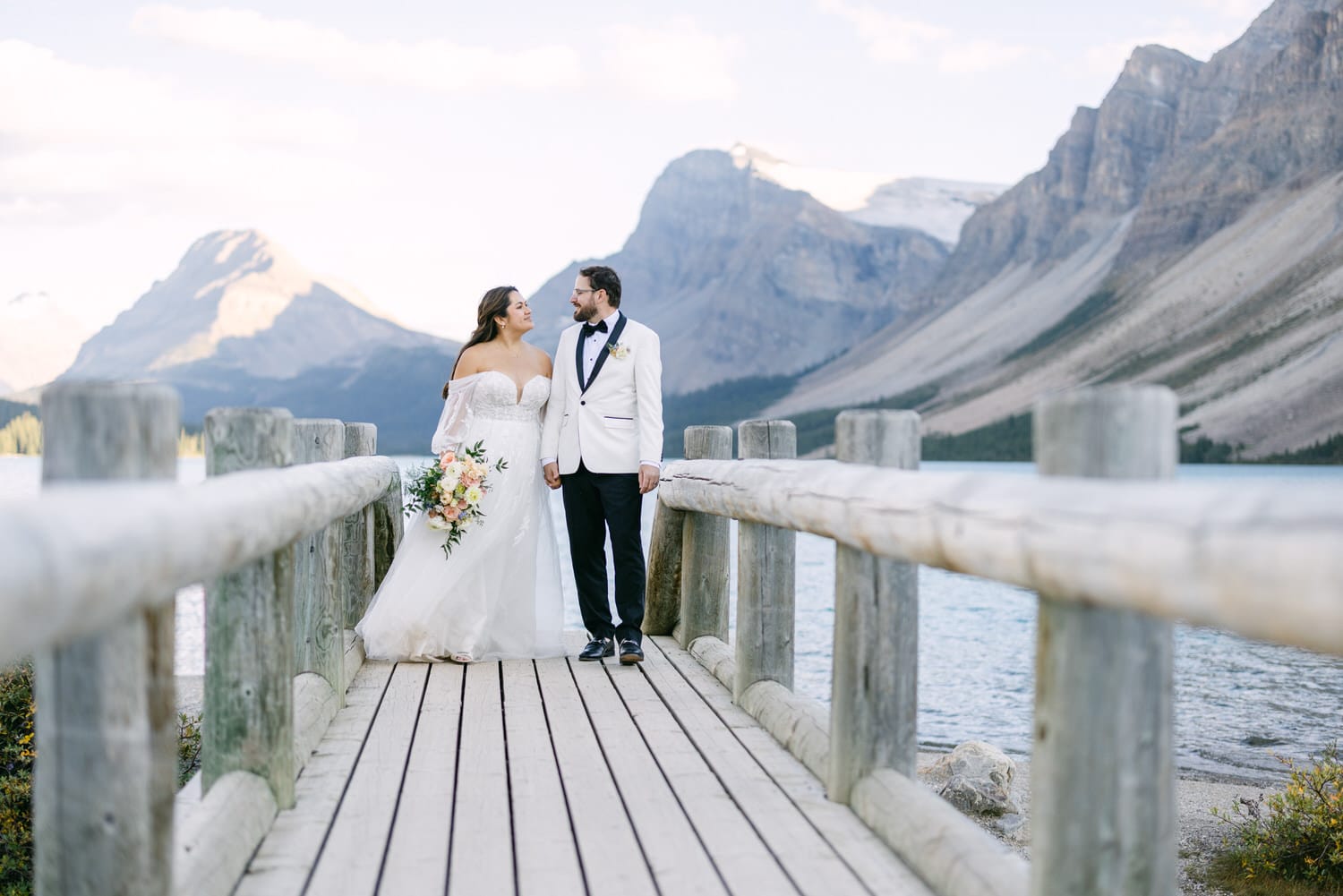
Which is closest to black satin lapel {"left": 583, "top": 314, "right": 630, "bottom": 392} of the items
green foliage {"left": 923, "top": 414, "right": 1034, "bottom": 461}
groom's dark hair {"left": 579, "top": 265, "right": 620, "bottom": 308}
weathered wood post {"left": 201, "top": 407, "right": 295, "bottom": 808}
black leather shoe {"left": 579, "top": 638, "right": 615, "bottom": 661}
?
groom's dark hair {"left": 579, "top": 265, "right": 620, "bottom": 308}

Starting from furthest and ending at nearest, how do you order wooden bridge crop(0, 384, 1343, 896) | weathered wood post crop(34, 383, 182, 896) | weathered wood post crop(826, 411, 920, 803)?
weathered wood post crop(826, 411, 920, 803) → weathered wood post crop(34, 383, 182, 896) → wooden bridge crop(0, 384, 1343, 896)

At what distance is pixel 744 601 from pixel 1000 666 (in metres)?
18.2

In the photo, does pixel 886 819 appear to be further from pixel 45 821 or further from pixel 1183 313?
pixel 1183 313

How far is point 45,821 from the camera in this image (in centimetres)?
213

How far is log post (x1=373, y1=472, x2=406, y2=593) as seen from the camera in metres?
7.29

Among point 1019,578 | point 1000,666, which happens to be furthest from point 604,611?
point 1000,666

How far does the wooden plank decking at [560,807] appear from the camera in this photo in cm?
306

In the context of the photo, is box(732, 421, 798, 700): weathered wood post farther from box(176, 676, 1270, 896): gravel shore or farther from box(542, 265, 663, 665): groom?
box(176, 676, 1270, 896): gravel shore

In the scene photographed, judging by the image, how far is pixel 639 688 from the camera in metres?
5.57

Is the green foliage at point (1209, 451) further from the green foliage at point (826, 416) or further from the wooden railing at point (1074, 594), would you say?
the wooden railing at point (1074, 594)

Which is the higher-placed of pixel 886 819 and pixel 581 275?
pixel 581 275

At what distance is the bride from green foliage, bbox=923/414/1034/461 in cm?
11462

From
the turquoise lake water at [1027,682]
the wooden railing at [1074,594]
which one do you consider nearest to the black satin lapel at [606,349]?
the wooden railing at [1074,594]

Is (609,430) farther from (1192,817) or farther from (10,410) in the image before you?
(10,410)
